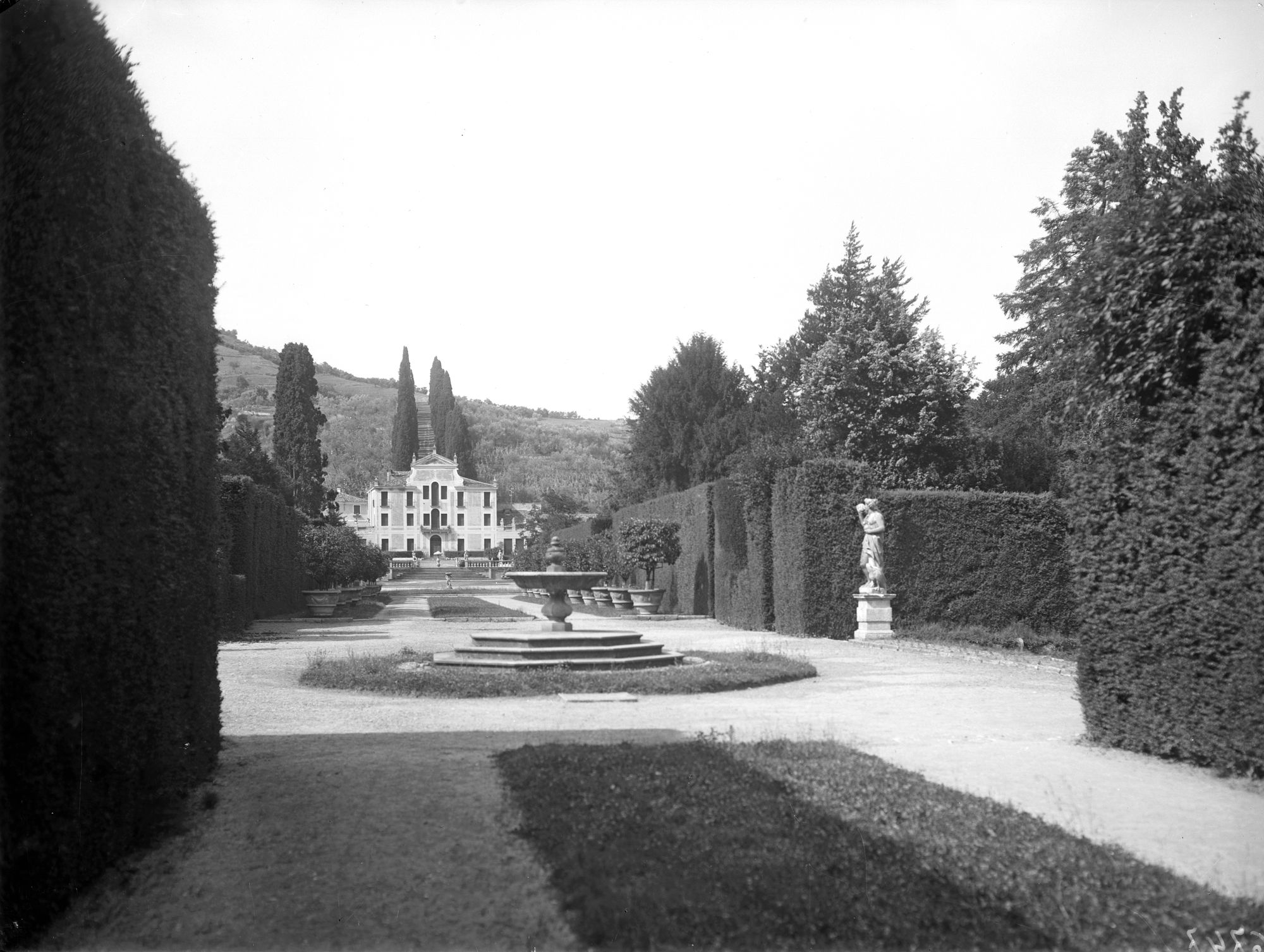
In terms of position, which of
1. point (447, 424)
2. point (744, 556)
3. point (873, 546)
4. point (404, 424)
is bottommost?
point (744, 556)

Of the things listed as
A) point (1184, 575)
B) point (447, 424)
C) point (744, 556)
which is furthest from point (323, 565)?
point (447, 424)

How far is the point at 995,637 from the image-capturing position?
17.5m

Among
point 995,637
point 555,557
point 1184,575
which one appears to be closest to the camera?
point 1184,575

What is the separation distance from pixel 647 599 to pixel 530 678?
51.7ft

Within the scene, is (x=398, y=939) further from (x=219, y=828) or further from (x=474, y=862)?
(x=219, y=828)

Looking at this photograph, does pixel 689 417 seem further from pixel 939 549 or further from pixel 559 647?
pixel 559 647

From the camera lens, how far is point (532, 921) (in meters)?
3.69

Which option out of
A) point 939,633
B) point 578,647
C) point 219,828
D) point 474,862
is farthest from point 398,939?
point 939,633

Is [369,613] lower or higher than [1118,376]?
lower

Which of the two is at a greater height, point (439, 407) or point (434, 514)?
point (439, 407)

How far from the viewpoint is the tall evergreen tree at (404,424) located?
101125 mm

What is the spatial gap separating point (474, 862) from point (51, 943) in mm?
1591

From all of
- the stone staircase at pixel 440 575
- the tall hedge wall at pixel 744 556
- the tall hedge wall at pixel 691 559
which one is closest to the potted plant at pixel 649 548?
the tall hedge wall at pixel 691 559

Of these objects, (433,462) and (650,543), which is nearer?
(650,543)
